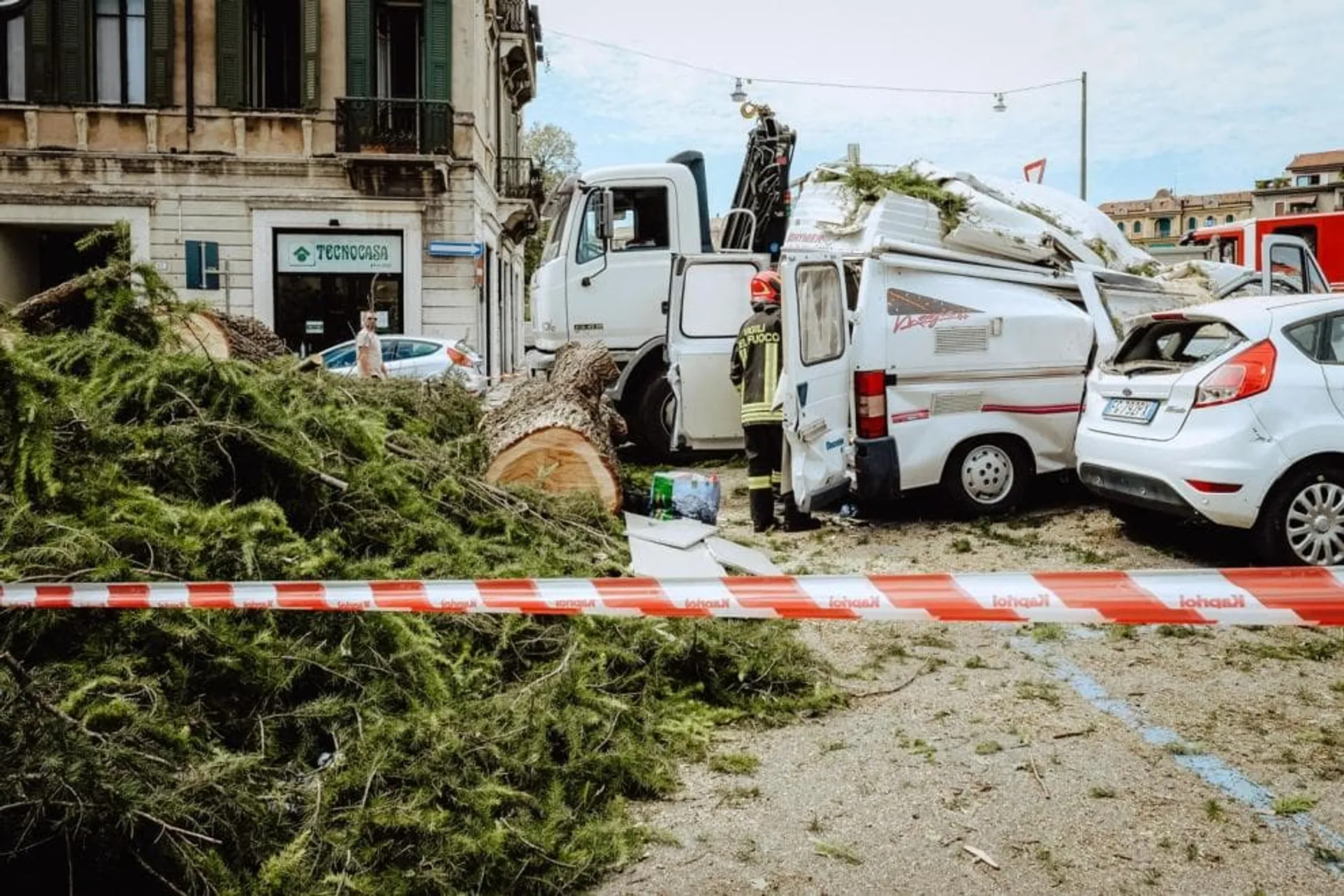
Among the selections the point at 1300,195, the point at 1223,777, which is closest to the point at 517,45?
the point at 1223,777

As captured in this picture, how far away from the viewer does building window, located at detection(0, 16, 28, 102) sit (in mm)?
22094

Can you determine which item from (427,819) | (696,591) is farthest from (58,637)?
(696,591)

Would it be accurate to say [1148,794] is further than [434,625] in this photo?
No

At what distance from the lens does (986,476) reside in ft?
28.6

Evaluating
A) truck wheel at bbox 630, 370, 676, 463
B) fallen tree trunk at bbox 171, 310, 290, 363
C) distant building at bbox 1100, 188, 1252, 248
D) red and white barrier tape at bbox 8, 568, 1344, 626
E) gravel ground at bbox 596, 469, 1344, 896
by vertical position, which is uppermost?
distant building at bbox 1100, 188, 1252, 248

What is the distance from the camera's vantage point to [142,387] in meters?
5.11

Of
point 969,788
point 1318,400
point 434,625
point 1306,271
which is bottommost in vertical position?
point 969,788

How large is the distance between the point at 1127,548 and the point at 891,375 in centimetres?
Result: 202

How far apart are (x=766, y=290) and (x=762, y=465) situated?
4.50ft

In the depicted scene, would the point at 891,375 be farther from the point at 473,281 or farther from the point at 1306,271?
the point at 473,281

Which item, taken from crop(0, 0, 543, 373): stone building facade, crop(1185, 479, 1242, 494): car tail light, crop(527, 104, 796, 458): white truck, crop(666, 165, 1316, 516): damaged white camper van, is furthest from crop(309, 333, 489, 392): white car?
crop(1185, 479, 1242, 494): car tail light

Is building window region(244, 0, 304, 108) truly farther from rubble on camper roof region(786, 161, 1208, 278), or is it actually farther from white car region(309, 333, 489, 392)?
rubble on camper roof region(786, 161, 1208, 278)

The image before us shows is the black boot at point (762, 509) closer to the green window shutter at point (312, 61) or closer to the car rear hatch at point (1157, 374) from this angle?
the car rear hatch at point (1157, 374)

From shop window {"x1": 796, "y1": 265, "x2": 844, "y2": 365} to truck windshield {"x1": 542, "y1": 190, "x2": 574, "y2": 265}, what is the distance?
4976 millimetres
